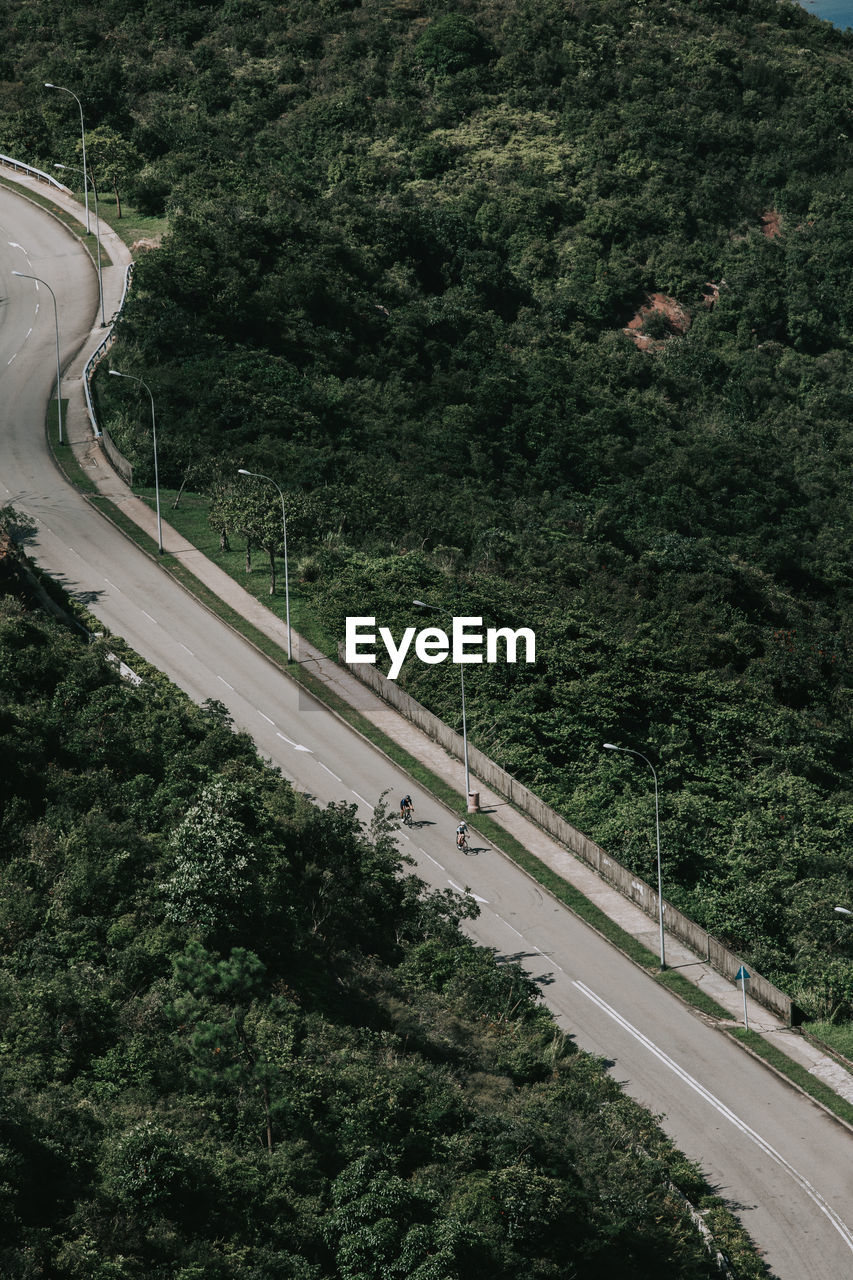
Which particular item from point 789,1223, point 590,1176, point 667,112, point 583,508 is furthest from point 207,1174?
point 667,112

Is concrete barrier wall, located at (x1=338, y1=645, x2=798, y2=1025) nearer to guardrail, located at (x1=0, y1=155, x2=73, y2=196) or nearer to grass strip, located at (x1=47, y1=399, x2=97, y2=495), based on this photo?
grass strip, located at (x1=47, y1=399, x2=97, y2=495)

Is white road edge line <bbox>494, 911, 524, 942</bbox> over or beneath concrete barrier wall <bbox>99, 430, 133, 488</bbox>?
beneath

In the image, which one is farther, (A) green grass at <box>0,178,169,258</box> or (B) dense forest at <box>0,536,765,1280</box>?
(A) green grass at <box>0,178,169,258</box>

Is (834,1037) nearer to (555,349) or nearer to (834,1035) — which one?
(834,1035)

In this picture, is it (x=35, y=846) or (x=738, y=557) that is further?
(x=738, y=557)

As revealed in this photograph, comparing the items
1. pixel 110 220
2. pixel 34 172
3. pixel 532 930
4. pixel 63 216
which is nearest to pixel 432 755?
pixel 532 930

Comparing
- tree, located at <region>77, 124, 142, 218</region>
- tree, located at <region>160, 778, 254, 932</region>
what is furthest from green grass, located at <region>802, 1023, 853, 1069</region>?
tree, located at <region>77, 124, 142, 218</region>

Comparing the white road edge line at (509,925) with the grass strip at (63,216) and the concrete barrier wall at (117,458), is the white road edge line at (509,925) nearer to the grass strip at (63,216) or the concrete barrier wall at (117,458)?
the concrete barrier wall at (117,458)

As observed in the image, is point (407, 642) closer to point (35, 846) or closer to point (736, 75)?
point (35, 846)
